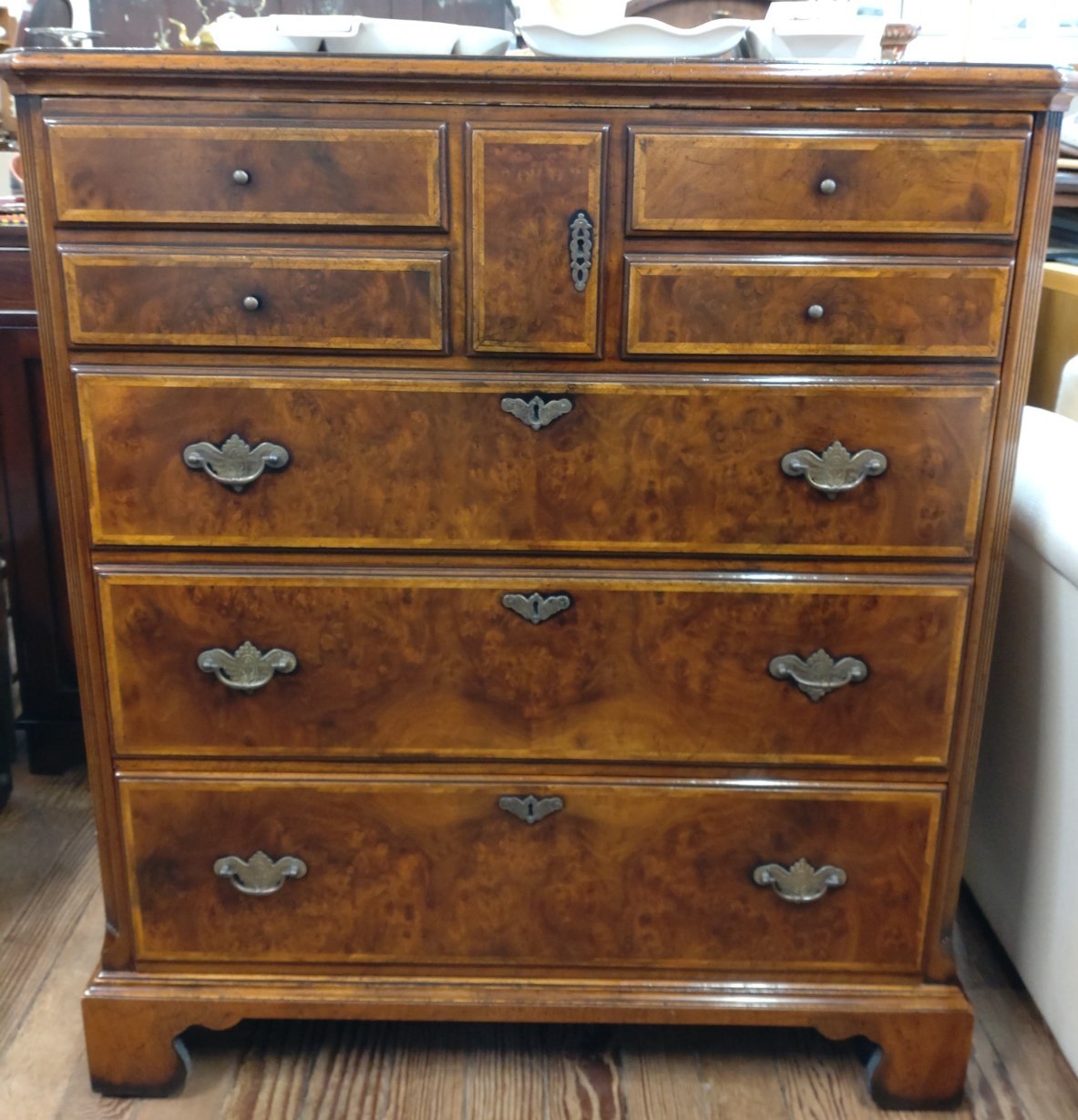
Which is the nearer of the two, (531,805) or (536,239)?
(536,239)

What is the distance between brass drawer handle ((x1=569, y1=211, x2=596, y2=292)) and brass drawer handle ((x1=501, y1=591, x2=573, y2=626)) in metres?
0.34

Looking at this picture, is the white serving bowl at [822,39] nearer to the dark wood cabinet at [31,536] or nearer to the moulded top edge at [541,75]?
the moulded top edge at [541,75]

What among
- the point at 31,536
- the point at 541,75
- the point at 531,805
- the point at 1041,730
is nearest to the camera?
the point at 541,75

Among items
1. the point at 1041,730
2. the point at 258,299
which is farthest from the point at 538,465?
the point at 1041,730

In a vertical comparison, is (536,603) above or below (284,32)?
below

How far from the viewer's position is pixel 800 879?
1.32 meters

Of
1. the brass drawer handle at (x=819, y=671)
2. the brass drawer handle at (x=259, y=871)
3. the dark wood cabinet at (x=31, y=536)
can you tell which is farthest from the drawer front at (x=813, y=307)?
the dark wood cabinet at (x=31, y=536)

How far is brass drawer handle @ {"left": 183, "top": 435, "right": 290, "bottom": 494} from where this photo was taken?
1192mm

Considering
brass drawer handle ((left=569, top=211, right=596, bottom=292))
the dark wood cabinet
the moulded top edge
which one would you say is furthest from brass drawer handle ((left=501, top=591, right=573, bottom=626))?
the dark wood cabinet

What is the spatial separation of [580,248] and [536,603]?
1.27 ft

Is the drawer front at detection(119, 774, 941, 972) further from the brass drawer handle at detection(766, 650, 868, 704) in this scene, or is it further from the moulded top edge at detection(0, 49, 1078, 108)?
the moulded top edge at detection(0, 49, 1078, 108)

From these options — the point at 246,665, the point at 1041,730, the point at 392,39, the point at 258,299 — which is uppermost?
the point at 392,39

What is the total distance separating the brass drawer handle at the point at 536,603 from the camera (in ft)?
4.05

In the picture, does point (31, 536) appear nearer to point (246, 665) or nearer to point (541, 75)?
point (246, 665)
